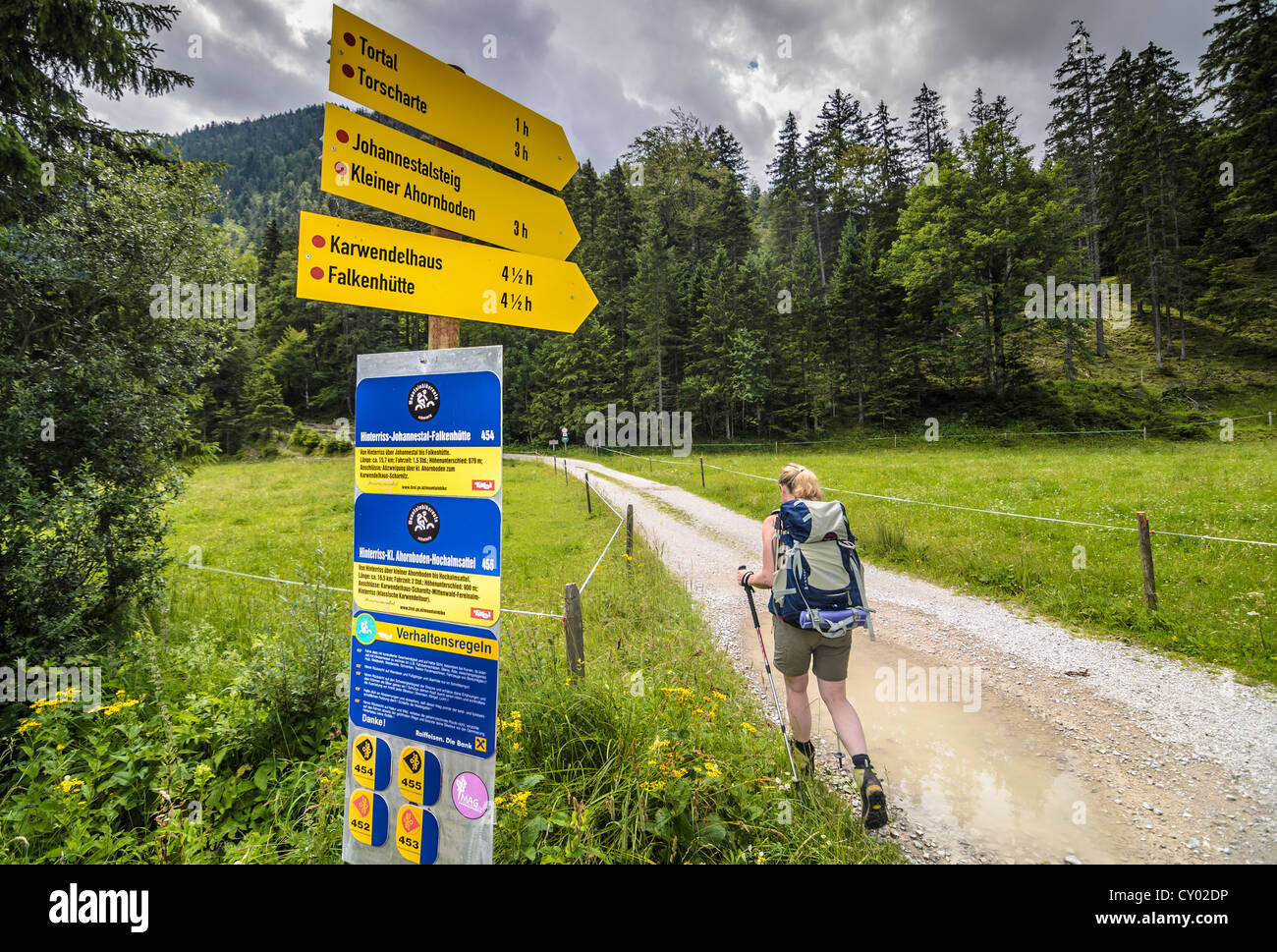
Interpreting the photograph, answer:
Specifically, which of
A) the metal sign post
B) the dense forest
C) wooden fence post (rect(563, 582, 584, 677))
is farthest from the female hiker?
the dense forest

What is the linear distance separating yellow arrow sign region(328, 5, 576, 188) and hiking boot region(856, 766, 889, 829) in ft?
Result: 12.8

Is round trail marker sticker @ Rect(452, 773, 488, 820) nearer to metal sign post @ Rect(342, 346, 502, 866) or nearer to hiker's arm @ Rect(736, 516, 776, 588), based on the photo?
metal sign post @ Rect(342, 346, 502, 866)

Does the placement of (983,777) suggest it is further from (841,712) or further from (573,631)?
(573,631)

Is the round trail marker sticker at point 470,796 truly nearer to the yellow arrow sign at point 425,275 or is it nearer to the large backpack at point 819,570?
the yellow arrow sign at point 425,275

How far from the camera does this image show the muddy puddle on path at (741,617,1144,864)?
10.2ft

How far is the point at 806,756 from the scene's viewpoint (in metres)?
3.68

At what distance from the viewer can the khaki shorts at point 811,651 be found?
353 centimetres

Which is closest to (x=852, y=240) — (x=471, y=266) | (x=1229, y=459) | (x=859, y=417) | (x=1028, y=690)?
(x=859, y=417)

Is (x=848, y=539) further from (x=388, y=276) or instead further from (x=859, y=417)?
(x=859, y=417)

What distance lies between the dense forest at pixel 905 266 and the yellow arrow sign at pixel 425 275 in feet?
85.3

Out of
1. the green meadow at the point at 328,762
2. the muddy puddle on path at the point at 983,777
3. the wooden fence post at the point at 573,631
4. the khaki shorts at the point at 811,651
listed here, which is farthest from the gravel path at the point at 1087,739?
the wooden fence post at the point at 573,631

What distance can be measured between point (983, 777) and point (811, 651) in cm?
158
